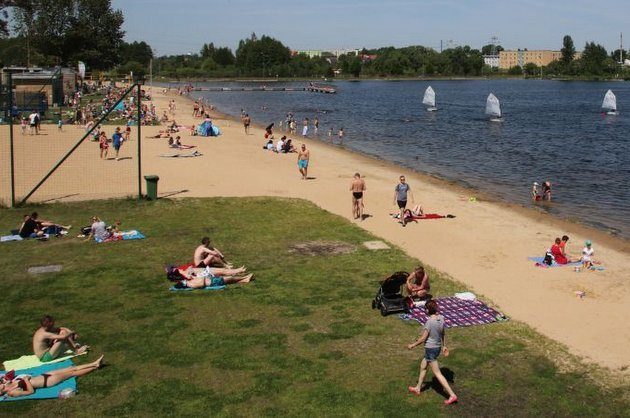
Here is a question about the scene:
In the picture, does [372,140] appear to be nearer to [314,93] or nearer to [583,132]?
[583,132]

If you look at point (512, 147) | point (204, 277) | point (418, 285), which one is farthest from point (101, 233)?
point (512, 147)

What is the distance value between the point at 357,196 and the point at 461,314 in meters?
9.09

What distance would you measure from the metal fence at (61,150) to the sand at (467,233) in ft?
1.28

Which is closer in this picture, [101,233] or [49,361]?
[49,361]

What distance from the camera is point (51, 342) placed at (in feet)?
36.9

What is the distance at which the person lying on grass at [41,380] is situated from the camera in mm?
9992

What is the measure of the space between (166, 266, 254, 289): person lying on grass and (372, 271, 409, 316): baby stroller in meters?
3.29

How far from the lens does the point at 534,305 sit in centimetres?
1442

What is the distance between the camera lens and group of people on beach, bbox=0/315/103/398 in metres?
10.0

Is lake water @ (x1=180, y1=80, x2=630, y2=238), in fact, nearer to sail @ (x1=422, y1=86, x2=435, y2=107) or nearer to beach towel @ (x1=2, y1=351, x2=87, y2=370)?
sail @ (x1=422, y1=86, x2=435, y2=107)

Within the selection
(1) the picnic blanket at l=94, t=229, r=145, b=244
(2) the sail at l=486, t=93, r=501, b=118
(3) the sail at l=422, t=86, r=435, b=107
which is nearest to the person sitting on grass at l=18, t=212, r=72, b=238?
(1) the picnic blanket at l=94, t=229, r=145, b=244

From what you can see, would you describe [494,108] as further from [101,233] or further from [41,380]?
[41,380]

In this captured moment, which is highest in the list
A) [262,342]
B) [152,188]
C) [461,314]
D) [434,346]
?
[152,188]

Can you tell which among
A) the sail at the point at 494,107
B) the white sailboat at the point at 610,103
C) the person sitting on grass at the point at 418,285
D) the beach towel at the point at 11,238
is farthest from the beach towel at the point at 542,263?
the white sailboat at the point at 610,103
